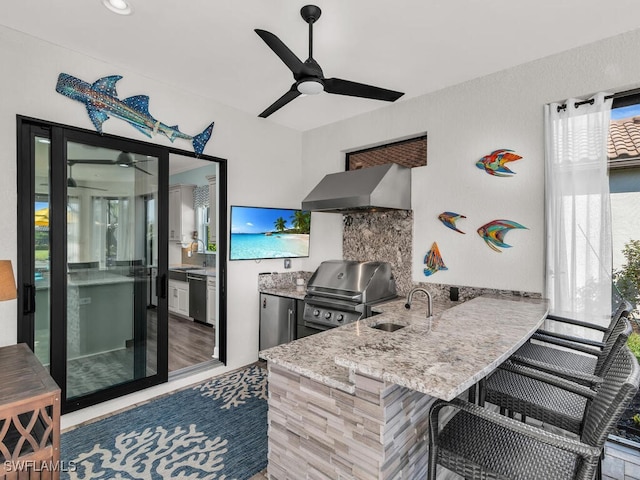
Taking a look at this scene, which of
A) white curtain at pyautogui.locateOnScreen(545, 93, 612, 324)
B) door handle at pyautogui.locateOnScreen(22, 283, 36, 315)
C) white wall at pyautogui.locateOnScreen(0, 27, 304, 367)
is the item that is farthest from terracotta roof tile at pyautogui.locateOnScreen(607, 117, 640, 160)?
door handle at pyautogui.locateOnScreen(22, 283, 36, 315)

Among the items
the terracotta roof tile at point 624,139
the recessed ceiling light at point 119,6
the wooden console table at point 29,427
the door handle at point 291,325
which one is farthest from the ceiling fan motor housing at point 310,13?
the door handle at point 291,325

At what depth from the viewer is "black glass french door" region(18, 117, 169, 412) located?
229cm

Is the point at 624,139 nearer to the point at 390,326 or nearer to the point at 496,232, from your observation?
the point at 496,232

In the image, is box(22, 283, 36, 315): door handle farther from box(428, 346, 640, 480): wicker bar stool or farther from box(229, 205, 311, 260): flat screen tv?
box(428, 346, 640, 480): wicker bar stool

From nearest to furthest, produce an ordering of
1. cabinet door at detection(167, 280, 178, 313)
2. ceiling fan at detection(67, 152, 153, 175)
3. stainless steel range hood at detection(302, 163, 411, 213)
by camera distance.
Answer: ceiling fan at detection(67, 152, 153, 175), stainless steel range hood at detection(302, 163, 411, 213), cabinet door at detection(167, 280, 178, 313)

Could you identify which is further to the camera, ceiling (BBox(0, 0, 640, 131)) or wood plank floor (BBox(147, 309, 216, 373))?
wood plank floor (BBox(147, 309, 216, 373))

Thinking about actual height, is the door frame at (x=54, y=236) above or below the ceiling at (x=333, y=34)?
below

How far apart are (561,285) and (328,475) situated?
2004 mm

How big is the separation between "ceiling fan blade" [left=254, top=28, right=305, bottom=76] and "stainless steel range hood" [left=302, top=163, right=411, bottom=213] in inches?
47.8

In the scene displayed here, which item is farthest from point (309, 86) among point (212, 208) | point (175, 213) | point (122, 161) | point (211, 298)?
point (175, 213)

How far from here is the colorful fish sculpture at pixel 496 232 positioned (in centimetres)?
260

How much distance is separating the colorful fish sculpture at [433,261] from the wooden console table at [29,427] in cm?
268

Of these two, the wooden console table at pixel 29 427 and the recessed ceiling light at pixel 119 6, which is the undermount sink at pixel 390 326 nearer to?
the wooden console table at pixel 29 427

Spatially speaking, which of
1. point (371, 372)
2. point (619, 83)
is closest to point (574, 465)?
point (371, 372)
